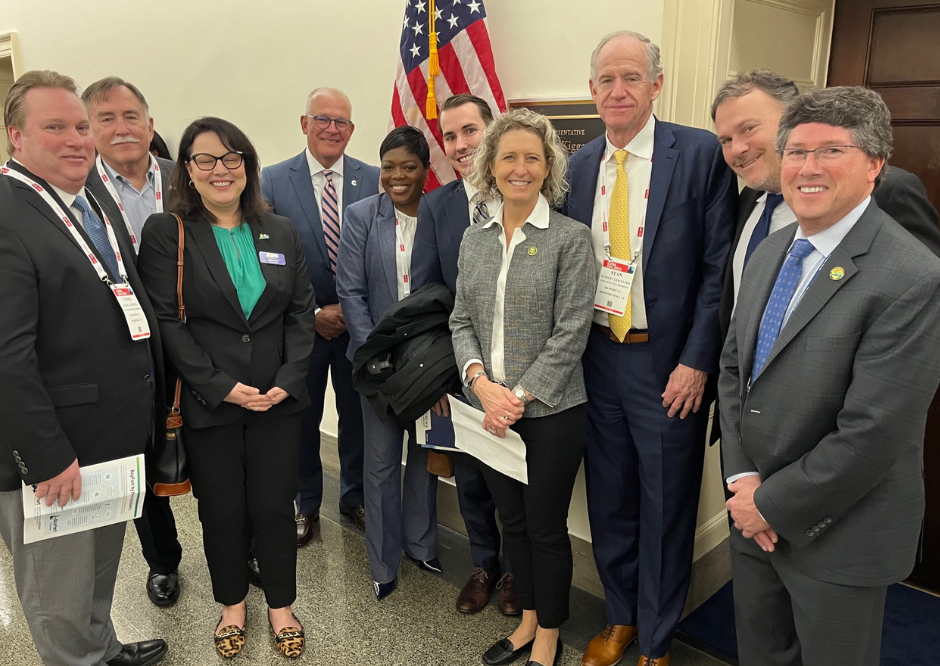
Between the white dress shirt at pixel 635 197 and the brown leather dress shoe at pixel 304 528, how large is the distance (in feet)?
6.44

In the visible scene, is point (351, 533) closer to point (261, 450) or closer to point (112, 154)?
point (261, 450)

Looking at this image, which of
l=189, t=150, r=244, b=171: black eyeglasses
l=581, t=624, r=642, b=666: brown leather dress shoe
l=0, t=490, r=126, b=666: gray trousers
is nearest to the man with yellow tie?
l=581, t=624, r=642, b=666: brown leather dress shoe

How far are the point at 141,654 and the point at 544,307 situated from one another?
1.96m

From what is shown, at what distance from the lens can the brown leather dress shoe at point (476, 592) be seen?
2867 millimetres

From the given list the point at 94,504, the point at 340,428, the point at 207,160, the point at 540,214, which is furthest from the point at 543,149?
the point at 340,428

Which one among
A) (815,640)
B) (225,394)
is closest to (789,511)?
(815,640)

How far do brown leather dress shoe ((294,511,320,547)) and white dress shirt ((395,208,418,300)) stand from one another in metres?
1.39

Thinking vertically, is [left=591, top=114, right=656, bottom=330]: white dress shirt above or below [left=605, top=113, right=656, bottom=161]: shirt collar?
below

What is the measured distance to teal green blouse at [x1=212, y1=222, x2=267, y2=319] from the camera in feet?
7.84

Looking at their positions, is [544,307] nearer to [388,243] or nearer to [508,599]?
[388,243]

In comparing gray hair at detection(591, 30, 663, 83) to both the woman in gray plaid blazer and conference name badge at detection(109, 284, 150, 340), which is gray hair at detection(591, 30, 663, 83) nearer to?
the woman in gray plaid blazer

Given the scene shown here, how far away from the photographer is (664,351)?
2219 millimetres

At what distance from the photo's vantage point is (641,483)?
7.73ft

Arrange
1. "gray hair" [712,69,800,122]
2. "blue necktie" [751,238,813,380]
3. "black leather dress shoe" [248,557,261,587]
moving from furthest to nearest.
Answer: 1. "black leather dress shoe" [248,557,261,587]
2. "gray hair" [712,69,800,122]
3. "blue necktie" [751,238,813,380]
